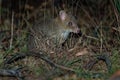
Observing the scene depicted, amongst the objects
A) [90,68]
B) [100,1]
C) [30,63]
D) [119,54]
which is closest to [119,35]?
[119,54]

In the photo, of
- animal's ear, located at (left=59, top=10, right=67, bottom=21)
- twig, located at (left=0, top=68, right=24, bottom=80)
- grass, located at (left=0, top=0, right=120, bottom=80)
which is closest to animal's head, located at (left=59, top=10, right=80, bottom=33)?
animal's ear, located at (left=59, top=10, right=67, bottom=21)

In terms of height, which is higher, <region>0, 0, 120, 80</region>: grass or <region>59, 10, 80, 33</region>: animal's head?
<region>59, 10, 80, 33</region>: animal's head

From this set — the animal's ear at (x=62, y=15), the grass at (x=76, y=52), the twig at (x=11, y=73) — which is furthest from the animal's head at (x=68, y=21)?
the twig at (x=11, y=73)

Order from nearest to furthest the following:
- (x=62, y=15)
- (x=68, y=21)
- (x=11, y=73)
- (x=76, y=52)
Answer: (x=11, y=73) → (x=76, y=52) → (x=62, y=15) → (x=68, y=21)

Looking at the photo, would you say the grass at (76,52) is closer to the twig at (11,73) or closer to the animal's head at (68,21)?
the twig at (11,73)

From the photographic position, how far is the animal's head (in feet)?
27.0

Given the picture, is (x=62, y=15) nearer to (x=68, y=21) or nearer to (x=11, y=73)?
(x=68, y=21)

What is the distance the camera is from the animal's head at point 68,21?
8227 mm

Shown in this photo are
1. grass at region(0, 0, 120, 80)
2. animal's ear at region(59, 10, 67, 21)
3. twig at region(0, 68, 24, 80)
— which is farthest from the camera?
animal's ear at region(59, 10, 67, 21)

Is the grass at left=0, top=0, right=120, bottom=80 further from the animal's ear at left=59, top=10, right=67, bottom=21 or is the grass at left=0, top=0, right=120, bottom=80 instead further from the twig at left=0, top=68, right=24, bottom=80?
the animal's ear at left=59, top=10, right=67, bottom=21

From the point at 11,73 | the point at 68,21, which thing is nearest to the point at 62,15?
the point at 68,21

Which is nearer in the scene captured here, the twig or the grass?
the twig

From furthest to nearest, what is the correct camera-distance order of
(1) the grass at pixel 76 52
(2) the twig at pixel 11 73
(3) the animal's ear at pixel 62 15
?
(3) the animal's ear at pixel 62 15
(1) the grass at pixel 76 52
(2) the twig at pixel 11 73

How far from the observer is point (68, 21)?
28.2ft
